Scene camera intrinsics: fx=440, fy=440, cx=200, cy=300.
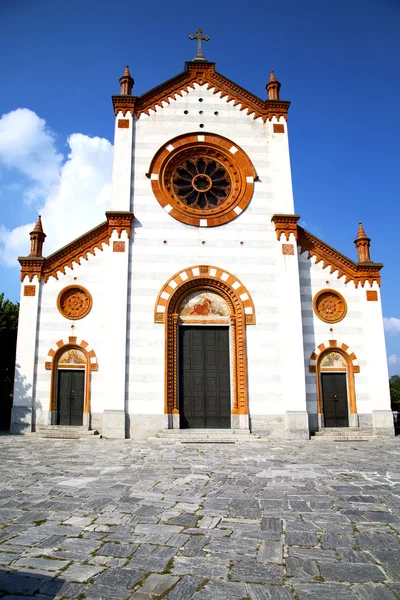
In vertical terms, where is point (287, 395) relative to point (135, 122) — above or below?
below

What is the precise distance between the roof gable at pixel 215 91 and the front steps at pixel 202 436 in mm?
13714

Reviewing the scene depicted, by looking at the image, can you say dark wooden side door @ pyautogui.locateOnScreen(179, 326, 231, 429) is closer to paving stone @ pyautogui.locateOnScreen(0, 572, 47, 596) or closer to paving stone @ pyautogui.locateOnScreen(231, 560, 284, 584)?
paving stone @ pyautogui.locateOnScreen(231, 560, 284, 584)

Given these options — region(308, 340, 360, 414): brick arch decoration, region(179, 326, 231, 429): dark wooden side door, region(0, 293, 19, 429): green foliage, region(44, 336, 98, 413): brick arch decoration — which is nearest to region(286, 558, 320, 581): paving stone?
region(179, 326, 231, 429): dark wooden side door

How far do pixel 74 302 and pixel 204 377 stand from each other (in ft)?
20.1

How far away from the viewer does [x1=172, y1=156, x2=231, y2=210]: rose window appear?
1916 cm

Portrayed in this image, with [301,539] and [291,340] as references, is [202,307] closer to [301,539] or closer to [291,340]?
[291,340]

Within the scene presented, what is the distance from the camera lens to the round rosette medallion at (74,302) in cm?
1791

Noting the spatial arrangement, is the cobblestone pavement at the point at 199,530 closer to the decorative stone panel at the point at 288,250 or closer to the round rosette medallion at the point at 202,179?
the decorative stone panel at the point at 288,250

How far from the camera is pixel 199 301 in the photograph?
18125 mm

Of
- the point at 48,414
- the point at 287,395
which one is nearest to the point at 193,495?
the point at 287,395

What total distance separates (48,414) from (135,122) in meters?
12.8

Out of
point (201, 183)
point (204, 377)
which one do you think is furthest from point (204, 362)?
point (201, 183)

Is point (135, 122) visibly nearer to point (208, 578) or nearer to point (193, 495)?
point (193, 495)

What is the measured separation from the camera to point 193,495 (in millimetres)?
7402
